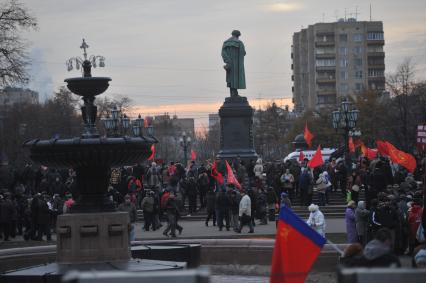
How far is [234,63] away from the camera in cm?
4806

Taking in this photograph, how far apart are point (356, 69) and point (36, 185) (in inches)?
5128

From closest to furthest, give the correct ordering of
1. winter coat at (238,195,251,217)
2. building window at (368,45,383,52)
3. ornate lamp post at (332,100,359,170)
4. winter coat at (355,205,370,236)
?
winter coat at (355,205,370,236)
winter coat at (238,195,251,217)
ornate lamp post at (332,100,359,170)
building window at (368,45,383,52)

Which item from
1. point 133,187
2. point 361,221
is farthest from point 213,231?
point 361,221

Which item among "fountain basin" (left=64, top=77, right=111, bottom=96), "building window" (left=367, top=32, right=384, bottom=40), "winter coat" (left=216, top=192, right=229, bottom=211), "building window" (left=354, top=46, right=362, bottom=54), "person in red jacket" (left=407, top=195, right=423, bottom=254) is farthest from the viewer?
"building window" (left=367, top=32, right=384, bottom=40)

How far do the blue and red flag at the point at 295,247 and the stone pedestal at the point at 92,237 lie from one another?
28.8 feet

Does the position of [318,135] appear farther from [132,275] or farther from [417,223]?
[132,275]

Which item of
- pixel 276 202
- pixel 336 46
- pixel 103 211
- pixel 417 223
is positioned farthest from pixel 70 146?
pixel 336 46

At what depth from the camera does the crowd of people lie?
2312cm

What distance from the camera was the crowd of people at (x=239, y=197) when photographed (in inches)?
910

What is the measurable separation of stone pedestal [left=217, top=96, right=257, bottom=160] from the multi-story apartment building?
11368cm

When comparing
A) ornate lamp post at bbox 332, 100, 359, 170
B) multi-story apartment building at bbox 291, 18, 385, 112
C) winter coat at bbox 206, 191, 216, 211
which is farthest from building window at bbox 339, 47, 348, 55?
winter coat at bbox 206, 191, 216, 211

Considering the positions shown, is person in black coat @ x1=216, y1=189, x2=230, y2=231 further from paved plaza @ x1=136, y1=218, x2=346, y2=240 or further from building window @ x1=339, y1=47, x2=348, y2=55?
building window @ x1=339, y1=47, x2=348, y2=55

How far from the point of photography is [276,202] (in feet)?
113

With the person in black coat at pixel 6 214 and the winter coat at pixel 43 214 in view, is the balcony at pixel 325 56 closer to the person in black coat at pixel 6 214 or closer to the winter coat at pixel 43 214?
the person in black coat at pixel 6 214
